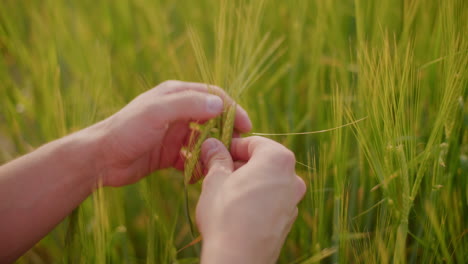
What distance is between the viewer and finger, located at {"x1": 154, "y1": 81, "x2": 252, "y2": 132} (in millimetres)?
565

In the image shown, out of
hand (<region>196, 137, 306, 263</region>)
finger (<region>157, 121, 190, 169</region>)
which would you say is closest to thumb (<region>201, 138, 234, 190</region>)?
hand (<region>196, 137, 306, 263</region>)

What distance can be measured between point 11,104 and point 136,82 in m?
0.24

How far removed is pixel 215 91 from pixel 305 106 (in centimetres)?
33

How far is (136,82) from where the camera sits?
0.84m

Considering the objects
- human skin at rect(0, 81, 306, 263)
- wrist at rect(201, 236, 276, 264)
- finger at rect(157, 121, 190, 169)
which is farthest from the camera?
finger at rect(157, 121, 190, 169)

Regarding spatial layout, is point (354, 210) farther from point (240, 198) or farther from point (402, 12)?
point (402, 12)

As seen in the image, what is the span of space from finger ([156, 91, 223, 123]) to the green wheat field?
0.04 meters

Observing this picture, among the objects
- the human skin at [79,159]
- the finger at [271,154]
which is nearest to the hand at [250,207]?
the finger at [271,154]

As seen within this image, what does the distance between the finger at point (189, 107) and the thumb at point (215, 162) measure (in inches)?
1.8

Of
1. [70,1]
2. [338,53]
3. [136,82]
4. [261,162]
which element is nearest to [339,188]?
[261,162]

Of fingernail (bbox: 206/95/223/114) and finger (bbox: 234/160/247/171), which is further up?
fingernail (bbox: 206/95/223/114)

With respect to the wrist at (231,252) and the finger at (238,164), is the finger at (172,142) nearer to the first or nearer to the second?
the finger at (238,164)

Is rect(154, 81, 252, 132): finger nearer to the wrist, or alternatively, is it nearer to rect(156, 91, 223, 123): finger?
rect(156, 91, 223, 123): finger

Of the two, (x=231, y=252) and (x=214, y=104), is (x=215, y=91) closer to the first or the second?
(x=214, y=104)
